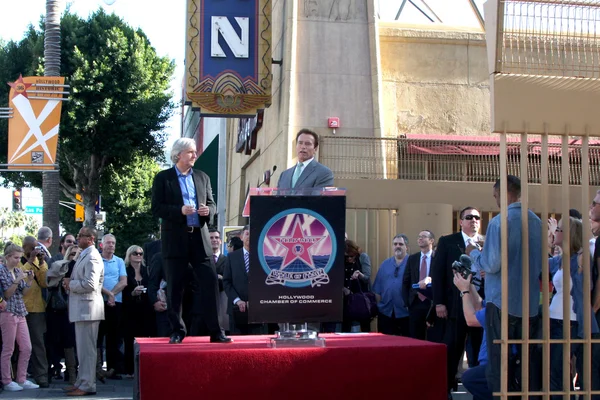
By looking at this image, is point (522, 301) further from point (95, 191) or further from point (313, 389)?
point (95, 191)

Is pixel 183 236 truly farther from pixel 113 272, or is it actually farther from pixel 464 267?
pixel 113 272

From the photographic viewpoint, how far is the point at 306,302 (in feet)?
23.6

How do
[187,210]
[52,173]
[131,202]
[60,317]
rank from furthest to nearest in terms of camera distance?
[131,202], [52,173], [60,317], [187,210]

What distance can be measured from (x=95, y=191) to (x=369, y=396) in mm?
37286

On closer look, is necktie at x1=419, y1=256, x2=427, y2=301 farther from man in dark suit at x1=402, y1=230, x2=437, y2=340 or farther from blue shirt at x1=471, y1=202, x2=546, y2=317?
blue shirt at x1=471, y1=202, x2=546, y2=317

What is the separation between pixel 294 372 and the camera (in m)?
6.73

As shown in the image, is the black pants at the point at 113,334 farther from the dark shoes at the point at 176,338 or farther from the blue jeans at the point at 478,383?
the blue jeans at the point at 478,383

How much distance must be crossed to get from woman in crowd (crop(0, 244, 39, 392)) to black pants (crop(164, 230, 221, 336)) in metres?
4.93

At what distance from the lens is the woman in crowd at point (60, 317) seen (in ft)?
40.7

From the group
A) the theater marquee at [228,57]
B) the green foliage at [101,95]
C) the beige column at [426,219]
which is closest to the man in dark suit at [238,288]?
the beige column at [426,219]

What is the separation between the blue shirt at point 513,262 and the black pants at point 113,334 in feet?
25.5

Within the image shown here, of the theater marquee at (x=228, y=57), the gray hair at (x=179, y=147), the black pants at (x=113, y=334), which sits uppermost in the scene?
the theater marquee at (x=228, y=57)

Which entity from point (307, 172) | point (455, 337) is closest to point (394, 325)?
point (455, 337)

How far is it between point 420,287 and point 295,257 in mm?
4662
